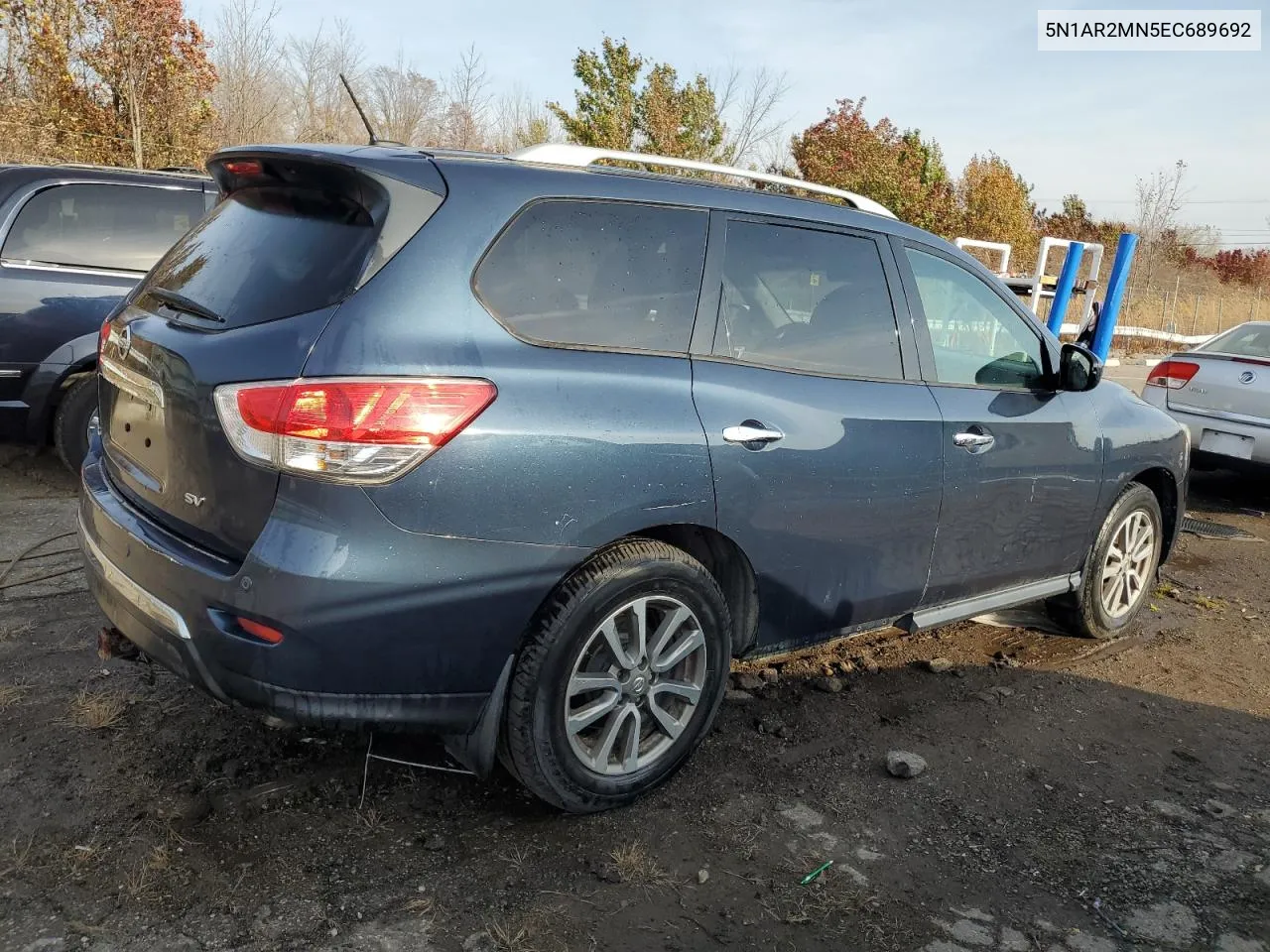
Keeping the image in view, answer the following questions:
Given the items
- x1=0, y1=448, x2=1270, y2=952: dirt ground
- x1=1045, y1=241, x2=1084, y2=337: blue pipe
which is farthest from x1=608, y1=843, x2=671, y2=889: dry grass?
x1=1045, y1=241, x2=1084, y2=337: blue pipe

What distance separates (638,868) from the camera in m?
2.76

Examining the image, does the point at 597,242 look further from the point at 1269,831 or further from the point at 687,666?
the point at 1269,831

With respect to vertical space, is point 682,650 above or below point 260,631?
below

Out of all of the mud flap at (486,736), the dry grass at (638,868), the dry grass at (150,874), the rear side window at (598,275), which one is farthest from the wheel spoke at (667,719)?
the dry grass at (150,874)

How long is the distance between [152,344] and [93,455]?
0.70 metres

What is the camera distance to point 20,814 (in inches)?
110

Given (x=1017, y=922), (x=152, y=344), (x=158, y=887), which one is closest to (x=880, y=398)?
(x=1017, y=922)

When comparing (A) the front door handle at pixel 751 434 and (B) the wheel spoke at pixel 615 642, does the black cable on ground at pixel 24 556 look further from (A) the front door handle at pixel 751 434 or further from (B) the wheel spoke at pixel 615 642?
(A) the front door handle at pixel 751 434

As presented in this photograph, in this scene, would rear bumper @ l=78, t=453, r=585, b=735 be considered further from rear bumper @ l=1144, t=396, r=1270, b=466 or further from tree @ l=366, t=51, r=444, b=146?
tree @ l=366, t=51, r=444, b=146

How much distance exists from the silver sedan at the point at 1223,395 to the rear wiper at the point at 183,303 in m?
7.02

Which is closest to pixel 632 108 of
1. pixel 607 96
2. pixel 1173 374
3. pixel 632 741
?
pixel 607 96

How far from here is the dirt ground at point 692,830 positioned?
251 centimetres

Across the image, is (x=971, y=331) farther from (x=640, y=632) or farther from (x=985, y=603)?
(x=640, y=632)

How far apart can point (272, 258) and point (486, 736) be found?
1.41 m
